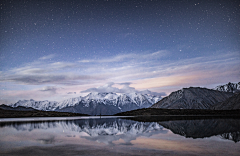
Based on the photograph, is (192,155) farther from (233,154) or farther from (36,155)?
(36,155)

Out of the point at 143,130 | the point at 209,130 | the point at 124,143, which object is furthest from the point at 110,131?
the point at 209,130

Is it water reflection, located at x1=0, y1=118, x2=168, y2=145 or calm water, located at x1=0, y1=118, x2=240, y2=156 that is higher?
calm water, located at x1=0, y1=118, x2=240, y2=156

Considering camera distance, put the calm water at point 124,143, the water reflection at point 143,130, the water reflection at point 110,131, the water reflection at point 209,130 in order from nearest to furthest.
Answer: the calm water at point 124,143, the water reflection at point 110,131, the water reflection at point 143,130, the water reflection at point 209,130

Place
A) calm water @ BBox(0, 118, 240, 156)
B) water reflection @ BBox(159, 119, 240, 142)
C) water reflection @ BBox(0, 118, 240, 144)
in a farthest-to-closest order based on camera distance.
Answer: water reflection @ BBox(159, 119, 240, 142) → water reflection @ BBox(0, 118, 240, 144) → calm water @ BBox(0, 118, 240, 156)

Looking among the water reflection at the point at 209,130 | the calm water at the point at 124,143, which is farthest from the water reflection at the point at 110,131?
the water reflection at the point at 209,130

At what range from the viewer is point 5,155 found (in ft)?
62.0

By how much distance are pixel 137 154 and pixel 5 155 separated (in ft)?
42.1

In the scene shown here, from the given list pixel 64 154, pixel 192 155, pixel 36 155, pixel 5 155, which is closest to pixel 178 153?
pixel 192 155

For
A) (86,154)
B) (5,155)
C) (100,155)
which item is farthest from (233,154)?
(5,155)

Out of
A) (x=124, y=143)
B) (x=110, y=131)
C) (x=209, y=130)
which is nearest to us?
(x=124, y=143)

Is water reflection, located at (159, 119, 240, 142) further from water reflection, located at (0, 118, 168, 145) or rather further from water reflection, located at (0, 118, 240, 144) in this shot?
water reflection, located at (0, 118, 168, 145)

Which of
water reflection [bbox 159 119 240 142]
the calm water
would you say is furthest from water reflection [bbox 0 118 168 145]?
water reflection [bbox 159 119 240 142]

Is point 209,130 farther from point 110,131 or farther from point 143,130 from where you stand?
point 110,131

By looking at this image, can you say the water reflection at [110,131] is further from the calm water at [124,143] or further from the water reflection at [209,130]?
the water reflection at [209,130]
